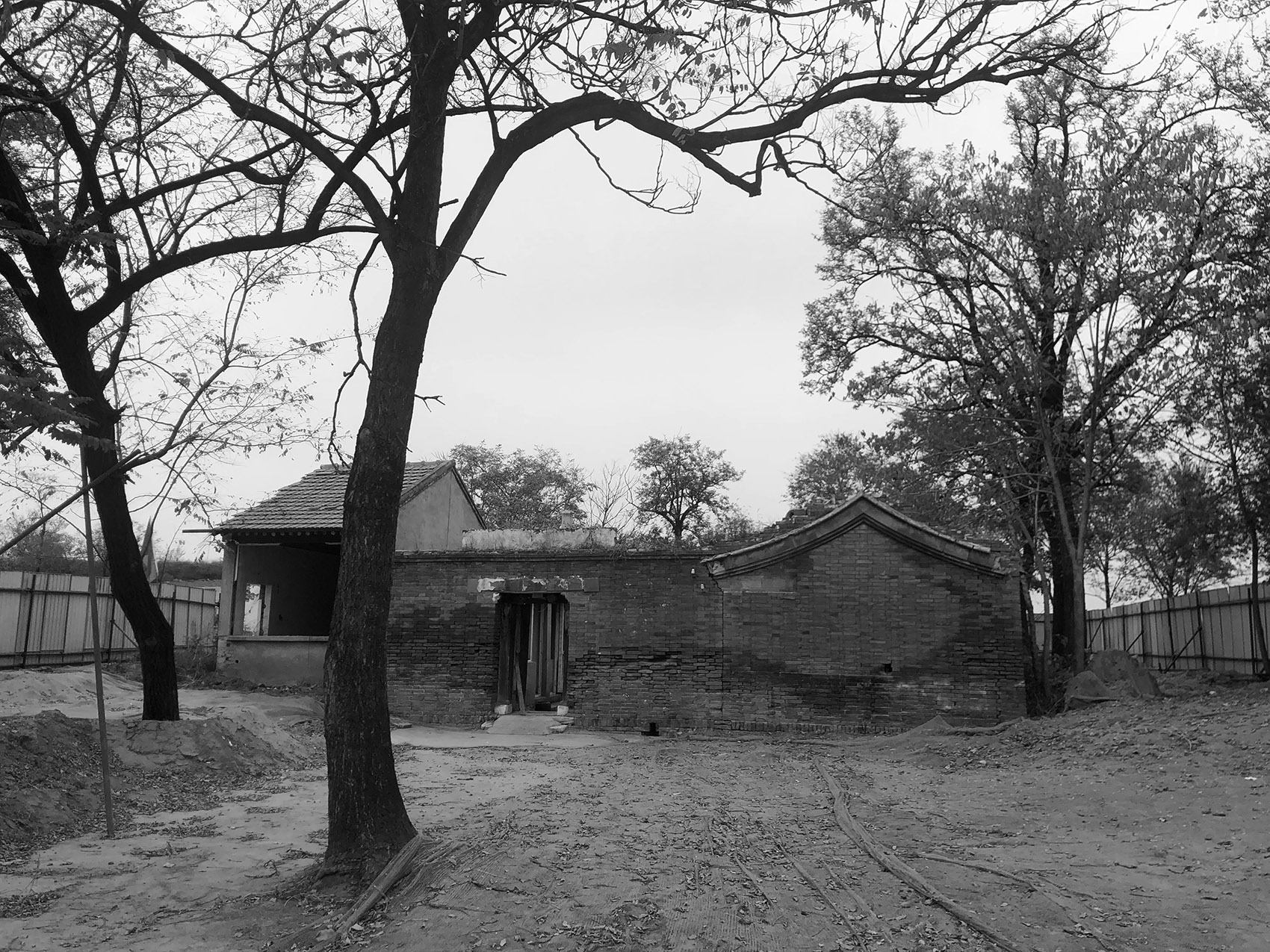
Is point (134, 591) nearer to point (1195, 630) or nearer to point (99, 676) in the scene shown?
point (99, 676)

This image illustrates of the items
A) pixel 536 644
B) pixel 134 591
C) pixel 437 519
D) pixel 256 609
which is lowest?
pixel 536 644

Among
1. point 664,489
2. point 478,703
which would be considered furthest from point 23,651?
point 664,489

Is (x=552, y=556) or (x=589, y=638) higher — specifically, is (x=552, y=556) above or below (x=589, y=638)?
above

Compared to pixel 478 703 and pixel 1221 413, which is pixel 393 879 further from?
pixel 1221 413

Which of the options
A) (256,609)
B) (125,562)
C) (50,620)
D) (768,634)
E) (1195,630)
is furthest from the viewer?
(1195,630)

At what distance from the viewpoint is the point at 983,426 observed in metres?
19.3

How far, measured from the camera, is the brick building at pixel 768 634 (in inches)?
647

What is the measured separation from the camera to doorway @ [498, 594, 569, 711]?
18750 millimetres

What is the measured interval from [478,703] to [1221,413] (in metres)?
15.2

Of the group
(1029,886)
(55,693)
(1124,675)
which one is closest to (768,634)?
(1124,675)

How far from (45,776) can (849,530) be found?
12.6m

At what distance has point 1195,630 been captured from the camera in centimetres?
2255

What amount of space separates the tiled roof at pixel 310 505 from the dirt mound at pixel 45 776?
1029 centimetres

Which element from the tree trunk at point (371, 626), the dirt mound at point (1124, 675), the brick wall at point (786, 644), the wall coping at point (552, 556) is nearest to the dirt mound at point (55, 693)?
the wall coping at point (552, 556)
